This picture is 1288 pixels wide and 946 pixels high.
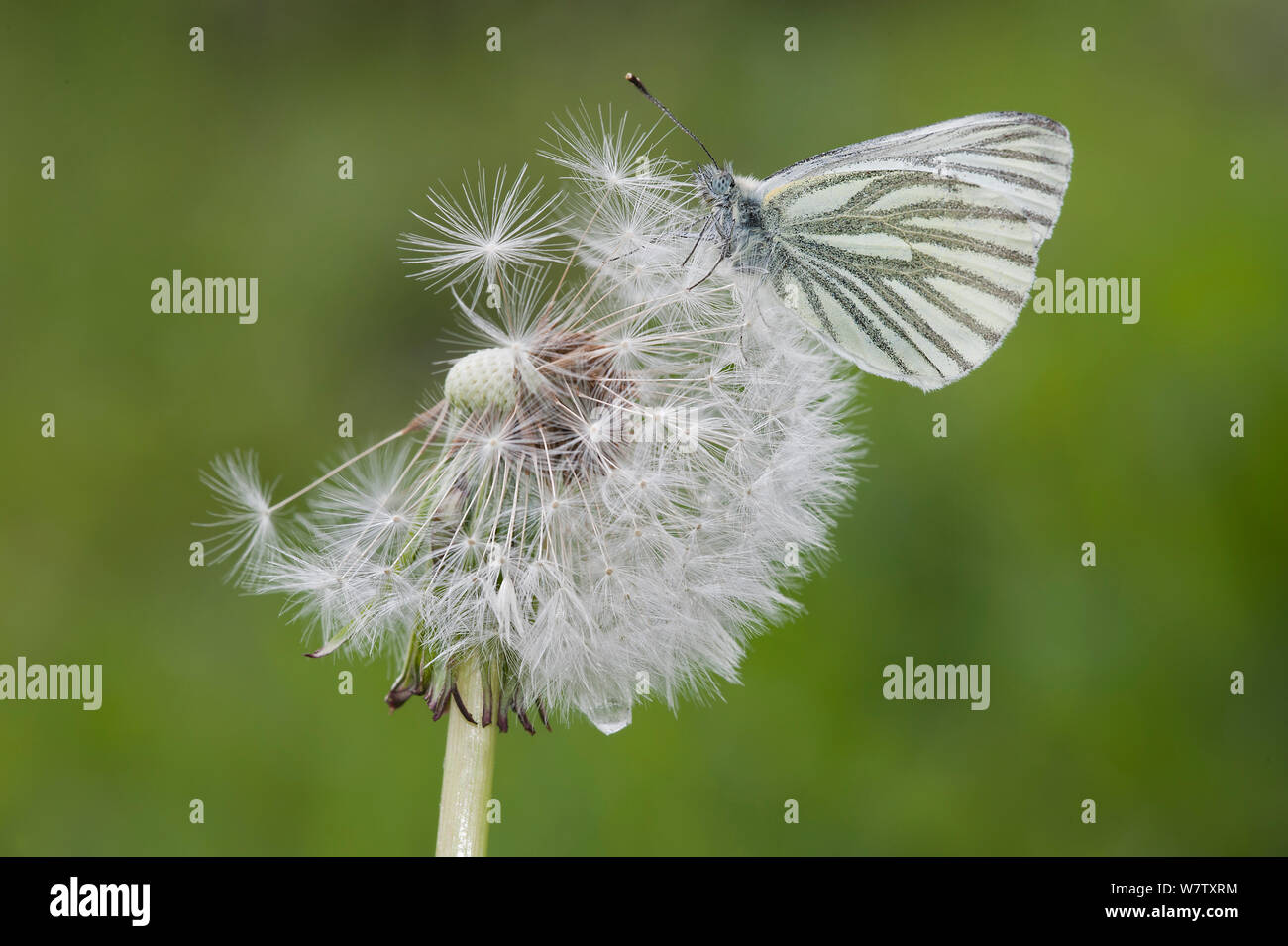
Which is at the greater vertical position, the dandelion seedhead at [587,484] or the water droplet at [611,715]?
the dandelion seedhead at [587,484]

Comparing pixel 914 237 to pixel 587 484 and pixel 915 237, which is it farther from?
pixel 587 484

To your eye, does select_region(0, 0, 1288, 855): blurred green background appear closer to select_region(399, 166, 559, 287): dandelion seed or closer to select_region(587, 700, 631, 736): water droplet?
select_region(587, 700, 631, 736): water droplet

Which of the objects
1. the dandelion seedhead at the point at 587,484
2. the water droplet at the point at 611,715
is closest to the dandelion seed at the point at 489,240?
the dandelion seedhead at the point at 587,484

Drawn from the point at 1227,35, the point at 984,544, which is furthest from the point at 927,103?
the point at 984,544

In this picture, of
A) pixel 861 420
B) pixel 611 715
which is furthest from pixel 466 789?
pixel 861 420

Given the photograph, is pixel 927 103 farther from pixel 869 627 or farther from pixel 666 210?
pixel 666 210

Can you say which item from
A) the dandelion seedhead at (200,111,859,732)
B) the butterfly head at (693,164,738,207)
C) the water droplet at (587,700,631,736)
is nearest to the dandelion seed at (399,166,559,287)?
the dandelion seedhead at (200,111,859,732)

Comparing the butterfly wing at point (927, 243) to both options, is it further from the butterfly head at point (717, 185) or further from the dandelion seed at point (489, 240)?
the dandelion seed at point (489, 240)
